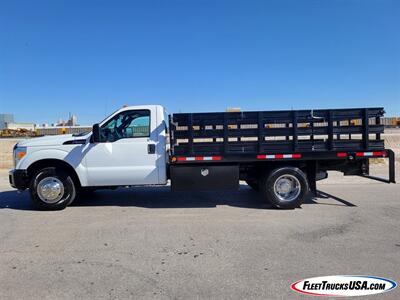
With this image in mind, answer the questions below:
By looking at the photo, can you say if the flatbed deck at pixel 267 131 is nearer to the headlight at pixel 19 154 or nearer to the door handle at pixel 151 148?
the door handle at pixel 151 148

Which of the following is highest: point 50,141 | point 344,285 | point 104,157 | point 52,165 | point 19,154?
point 50,141

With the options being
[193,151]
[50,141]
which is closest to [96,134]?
[50,141]

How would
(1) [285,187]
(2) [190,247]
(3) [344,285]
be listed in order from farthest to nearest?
1. (1) [285,187]
2. (2) [190,247]
3. (3) [344,285]

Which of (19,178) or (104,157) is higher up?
(104,157)

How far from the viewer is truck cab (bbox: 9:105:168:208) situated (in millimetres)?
6812

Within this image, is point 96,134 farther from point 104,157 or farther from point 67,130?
point 67,130

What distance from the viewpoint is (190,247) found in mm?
4586

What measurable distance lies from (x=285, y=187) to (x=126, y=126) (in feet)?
12.3

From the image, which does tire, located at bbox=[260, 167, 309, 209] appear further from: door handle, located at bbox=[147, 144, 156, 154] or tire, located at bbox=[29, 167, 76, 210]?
tire, located at bbox=[29, 167, 76, 210]

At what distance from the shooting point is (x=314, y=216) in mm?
6180

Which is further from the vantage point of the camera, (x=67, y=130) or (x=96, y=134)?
(x=67, y=130)

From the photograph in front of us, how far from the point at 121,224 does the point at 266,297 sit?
11.0 feet

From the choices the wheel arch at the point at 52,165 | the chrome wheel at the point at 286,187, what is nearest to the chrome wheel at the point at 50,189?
the wheel arch at the point at 52,165

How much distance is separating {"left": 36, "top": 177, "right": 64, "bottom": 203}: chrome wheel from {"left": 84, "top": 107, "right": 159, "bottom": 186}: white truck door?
66 cm
